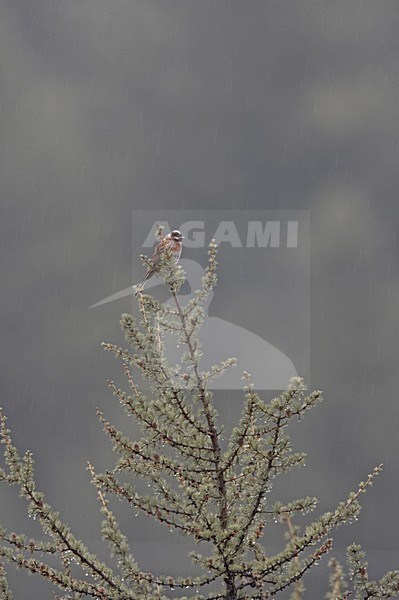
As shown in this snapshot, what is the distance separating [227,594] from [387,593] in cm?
116

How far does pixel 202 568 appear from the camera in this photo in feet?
16.8

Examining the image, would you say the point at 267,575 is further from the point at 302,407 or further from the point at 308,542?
the point at 302,407

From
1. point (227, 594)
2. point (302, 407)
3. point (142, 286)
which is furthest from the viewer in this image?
point (142, 286)

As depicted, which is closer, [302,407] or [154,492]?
[302,407]

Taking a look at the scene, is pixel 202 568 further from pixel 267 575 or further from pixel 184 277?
pixel 184 277

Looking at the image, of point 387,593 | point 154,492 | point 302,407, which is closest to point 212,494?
point 154,492

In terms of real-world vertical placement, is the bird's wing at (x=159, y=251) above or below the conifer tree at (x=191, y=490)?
above

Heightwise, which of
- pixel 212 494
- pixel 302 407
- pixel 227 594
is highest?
pixel 302 407

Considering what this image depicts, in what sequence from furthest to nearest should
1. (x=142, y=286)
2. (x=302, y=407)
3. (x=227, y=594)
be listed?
(x=142, y=286) < (x=227, y=594) < (x=302, y=407)

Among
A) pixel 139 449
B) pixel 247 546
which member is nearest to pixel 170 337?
pixel 139 449

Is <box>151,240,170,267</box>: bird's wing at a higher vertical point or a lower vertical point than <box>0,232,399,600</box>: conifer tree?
higher

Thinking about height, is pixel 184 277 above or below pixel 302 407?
above

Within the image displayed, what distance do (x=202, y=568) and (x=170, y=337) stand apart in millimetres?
1611

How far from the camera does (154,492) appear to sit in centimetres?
532
